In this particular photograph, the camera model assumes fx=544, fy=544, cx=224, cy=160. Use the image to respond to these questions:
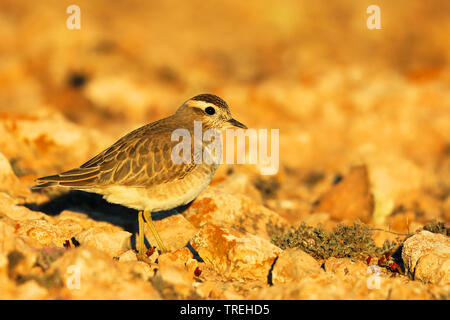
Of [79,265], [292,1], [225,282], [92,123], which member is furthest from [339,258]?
[292,1]

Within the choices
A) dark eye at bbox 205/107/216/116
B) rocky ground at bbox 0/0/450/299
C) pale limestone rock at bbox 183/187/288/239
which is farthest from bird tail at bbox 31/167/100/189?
dark eye at bbox 205/107/216/116

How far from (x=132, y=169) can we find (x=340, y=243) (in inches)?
133

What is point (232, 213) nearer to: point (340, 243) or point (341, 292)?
point (340, 243)

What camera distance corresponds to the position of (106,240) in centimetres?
766

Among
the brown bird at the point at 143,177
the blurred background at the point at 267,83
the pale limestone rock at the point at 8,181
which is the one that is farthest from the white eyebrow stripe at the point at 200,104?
the pale limestone rock at the point at 8,181

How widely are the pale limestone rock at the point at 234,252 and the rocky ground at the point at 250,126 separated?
0.02 m

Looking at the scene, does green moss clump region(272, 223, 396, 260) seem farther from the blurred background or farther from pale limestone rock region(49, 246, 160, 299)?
pale limestone rock region(49, 246, 160, 299)

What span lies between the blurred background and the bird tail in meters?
2.81

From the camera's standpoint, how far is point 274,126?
18016 millimetres

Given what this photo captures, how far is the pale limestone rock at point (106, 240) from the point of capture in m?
7.63

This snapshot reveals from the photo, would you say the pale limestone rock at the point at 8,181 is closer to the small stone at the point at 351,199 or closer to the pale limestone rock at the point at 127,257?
the pale limestone rock at the point at 127,257

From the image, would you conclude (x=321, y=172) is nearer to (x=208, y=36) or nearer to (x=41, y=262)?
(x=41, y=262)

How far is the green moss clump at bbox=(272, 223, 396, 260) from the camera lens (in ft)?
27.1
